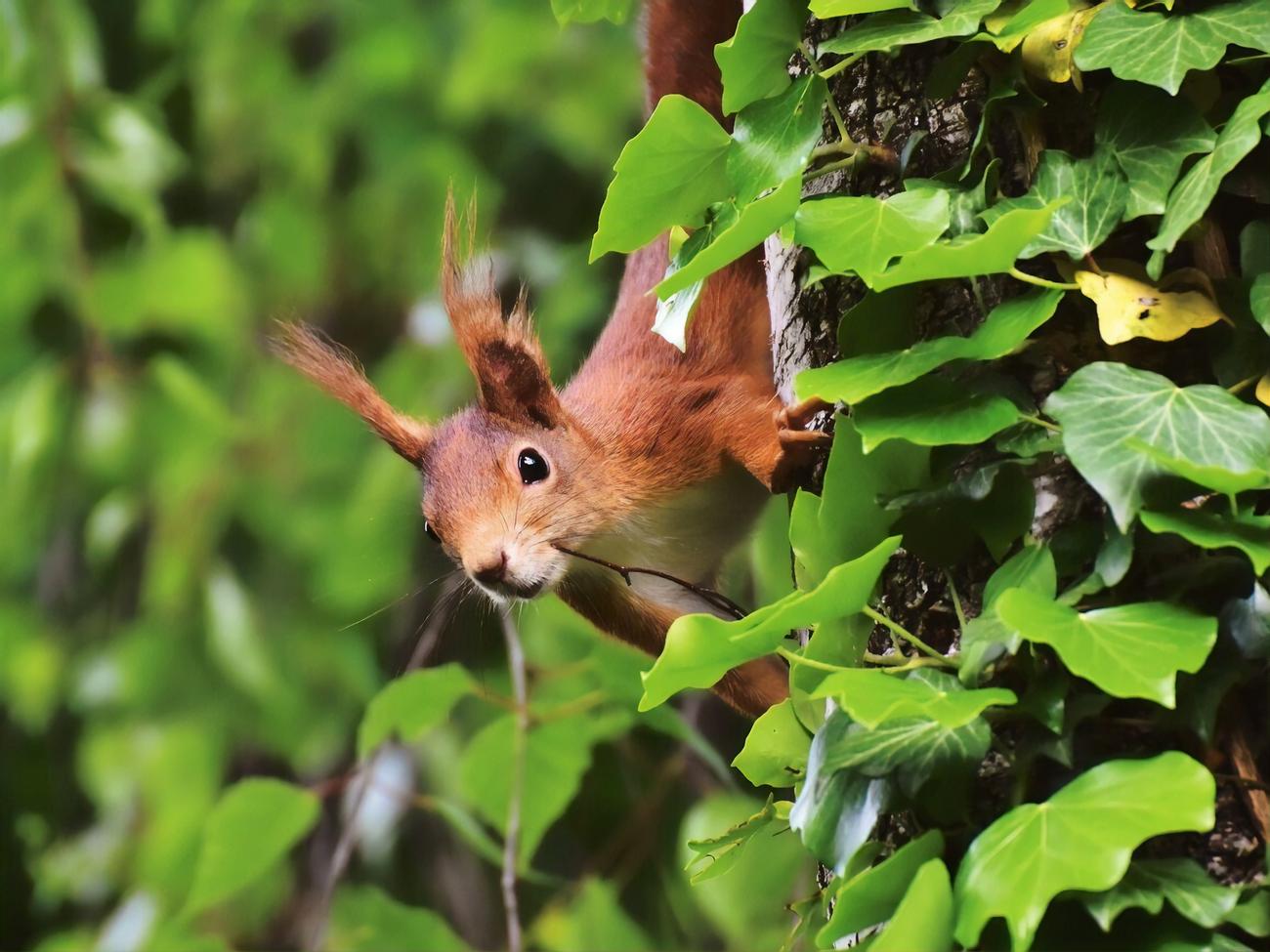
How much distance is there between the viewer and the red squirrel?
955mm

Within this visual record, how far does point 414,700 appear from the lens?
1152 millimetres

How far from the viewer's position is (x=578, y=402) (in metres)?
1.05

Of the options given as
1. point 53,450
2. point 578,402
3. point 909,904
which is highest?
point 909,904

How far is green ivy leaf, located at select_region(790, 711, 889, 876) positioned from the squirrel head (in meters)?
0.45

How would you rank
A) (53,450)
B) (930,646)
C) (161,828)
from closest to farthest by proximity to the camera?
(930,646) → (161,828) → (53,450)

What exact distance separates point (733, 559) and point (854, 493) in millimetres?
604

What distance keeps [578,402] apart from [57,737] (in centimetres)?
113

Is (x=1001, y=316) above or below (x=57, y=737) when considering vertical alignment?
above

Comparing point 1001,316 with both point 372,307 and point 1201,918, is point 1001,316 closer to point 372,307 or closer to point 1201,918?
point 1201,918

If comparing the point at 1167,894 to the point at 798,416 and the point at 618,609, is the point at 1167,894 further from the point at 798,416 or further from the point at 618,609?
the point at 618,609

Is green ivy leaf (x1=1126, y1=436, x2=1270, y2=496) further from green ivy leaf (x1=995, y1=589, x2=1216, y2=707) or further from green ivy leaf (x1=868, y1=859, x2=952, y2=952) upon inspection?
green ivy leaf (x1=868, y1=859, x2=952, y2=952)

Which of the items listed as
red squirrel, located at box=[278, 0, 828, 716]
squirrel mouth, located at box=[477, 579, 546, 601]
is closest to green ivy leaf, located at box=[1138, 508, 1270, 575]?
red squirrel, located at box=[278, 0, 828, 716]

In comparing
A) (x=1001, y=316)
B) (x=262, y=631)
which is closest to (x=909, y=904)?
(x=1001, y=316)

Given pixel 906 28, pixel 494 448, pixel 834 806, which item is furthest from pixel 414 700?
pixel 906 28
